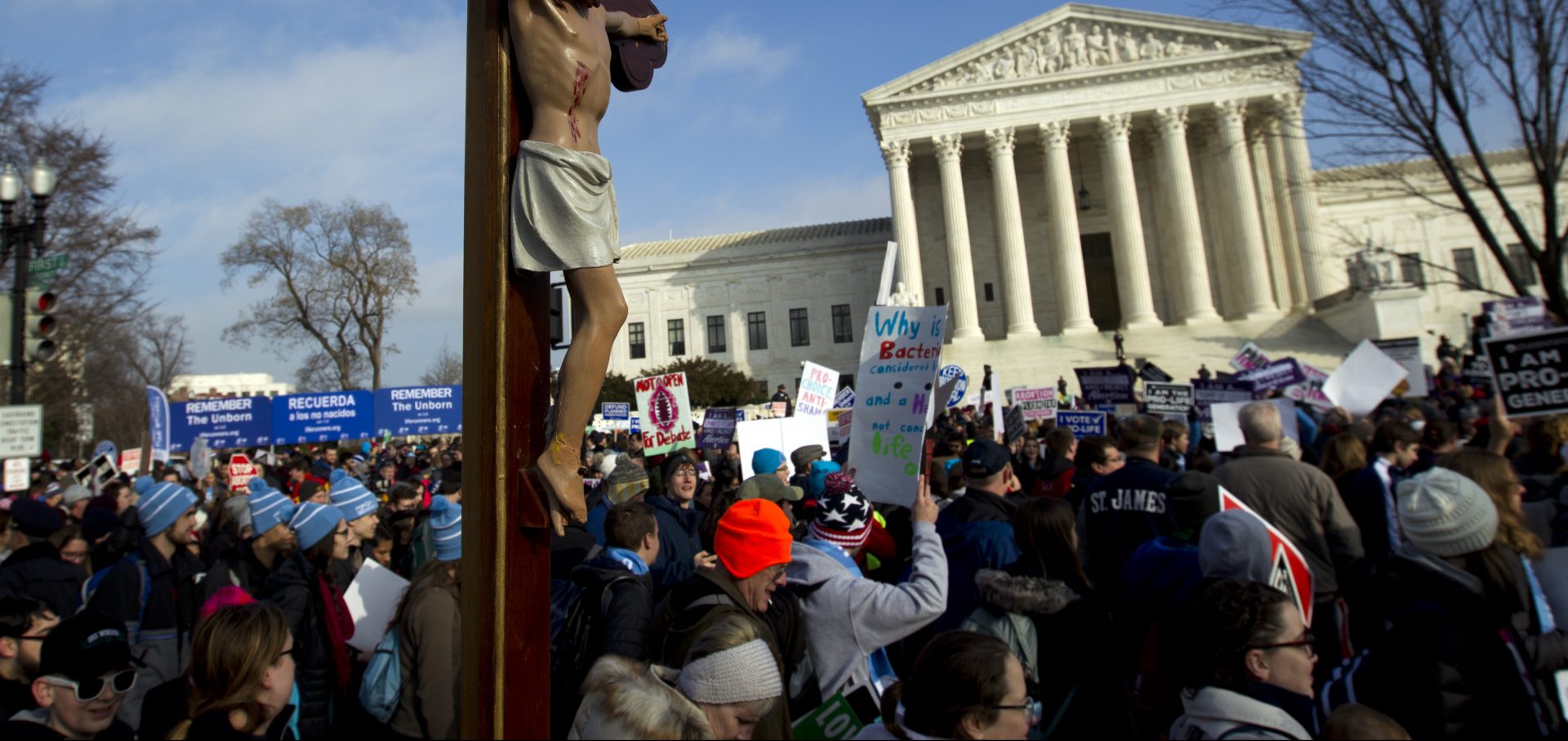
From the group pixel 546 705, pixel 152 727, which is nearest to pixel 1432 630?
pixel 546 705

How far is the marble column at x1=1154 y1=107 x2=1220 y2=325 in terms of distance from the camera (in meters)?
36.6

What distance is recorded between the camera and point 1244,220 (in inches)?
1432

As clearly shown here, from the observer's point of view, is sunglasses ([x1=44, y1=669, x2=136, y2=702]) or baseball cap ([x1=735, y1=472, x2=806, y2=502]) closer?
sunglasses ([x1=44, y1=669, x2=136, y2=702])

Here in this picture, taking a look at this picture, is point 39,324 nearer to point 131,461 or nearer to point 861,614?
point 861,614

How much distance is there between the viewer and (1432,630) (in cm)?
246

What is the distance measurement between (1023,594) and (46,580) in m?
4.67

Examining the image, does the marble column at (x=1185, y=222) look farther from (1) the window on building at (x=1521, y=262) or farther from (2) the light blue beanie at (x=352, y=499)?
(2) the light blue beanie at (x=352, y=499)

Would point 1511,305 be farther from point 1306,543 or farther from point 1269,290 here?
point 1269,290

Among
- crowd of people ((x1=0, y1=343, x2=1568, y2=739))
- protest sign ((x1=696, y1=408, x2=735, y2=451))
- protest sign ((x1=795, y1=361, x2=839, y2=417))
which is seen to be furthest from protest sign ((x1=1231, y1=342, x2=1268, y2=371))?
crowd of people ((x1=0, y1=343, x2=1568, y2=739))

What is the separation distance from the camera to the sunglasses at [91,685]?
2.59 metres

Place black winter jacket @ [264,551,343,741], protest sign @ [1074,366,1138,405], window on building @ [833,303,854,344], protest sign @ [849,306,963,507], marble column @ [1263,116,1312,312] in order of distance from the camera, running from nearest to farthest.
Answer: black winter jacket @ [264,551,343,741] → protest sign @ [849,306,963,507] → protest sign @ [1074,366,1138,405] → marble column @ [1263,116,1312,312] → window on building @ [833,303,854,344]

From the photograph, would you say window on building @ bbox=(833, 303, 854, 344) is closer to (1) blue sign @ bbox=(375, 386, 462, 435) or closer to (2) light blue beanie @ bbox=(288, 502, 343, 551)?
(1) blue sign @ bbox=(375, 386, 462, 435)

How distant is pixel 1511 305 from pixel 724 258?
37.1 m

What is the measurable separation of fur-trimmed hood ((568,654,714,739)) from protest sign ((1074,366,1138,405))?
13030mm
